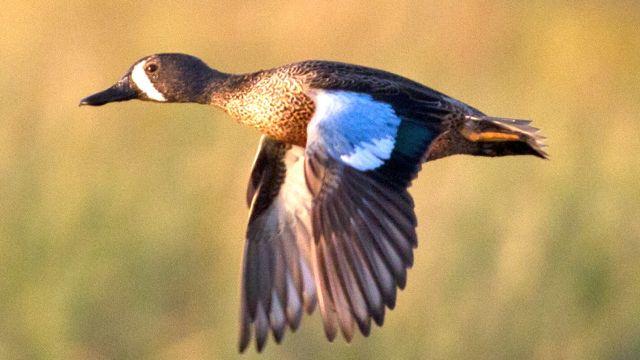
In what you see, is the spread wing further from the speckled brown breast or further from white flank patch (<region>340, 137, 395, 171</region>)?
the speckled brown breast

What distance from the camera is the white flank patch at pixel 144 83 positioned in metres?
9.30

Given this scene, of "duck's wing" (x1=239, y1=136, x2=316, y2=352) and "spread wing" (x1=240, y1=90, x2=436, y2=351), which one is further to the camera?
"duck's wing" (x1=239, y1=136, x2=316, y2=352)

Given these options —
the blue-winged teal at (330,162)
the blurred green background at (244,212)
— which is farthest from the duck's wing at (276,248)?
the blurred green background at (244,212)

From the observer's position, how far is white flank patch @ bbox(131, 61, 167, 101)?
9.30 metres

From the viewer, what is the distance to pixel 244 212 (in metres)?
9.87

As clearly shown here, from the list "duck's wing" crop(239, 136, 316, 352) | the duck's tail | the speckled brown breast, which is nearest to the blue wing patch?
the speckled brown breast

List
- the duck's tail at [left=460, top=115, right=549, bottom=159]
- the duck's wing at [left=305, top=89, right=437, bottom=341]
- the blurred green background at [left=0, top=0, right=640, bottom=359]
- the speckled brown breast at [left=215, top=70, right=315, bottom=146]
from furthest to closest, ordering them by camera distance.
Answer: the blurred green background at [left=0, top=0, right=640, bottom=359] < the duck's tail at [left=460, top=115, right=549, bottom=159] < the speckled brown breast at [left=215, top=70, right=315, bottom=146] < the duck's wing at [left=305, top=89, right=437, bottom=341]

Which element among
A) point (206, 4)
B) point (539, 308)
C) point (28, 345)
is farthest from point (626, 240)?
point (206, 4)

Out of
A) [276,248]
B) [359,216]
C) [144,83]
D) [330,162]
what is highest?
[144,83]

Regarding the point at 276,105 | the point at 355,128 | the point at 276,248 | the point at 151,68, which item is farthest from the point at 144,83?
the point at 355,128

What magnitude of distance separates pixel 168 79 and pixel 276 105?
0.70 metres

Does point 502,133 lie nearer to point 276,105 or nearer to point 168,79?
point 276,105

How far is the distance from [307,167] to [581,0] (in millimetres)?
4801

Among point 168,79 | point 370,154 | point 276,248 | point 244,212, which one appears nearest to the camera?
point 370,154
